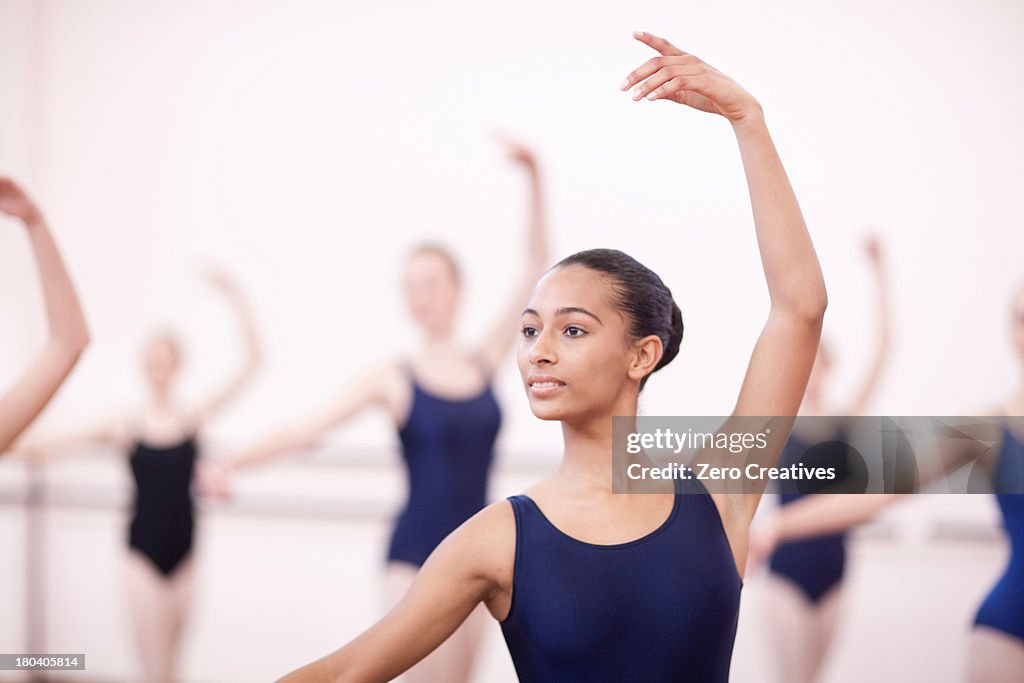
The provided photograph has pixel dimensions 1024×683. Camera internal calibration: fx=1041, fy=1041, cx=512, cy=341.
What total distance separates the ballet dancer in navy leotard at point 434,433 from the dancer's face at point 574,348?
4.90ft

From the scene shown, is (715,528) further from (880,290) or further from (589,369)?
(880,290)

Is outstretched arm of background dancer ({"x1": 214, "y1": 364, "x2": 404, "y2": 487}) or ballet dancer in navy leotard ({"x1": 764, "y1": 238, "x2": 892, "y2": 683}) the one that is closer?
outstretched arm of background dancer ({"x1": 214, "y1": 364, "x2": 404, "y2": 487})

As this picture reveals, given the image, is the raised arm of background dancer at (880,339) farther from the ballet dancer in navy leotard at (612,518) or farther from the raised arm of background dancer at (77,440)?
the raised arm of background dancer at (77,440)

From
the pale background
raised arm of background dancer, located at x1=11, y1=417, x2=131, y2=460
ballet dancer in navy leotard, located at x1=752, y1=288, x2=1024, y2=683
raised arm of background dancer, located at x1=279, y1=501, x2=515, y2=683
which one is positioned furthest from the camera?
raised arm of background dancer, located at x1=11, y1=417, x2=131, y2=460

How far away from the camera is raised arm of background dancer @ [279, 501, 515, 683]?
44.8 inches

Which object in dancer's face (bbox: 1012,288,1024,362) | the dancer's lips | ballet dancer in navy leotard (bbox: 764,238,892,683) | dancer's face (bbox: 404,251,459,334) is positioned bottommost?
ballet dancer in navy leotard (bbox: 764,238,892,683)

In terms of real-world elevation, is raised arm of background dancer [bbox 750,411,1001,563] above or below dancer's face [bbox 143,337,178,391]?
below

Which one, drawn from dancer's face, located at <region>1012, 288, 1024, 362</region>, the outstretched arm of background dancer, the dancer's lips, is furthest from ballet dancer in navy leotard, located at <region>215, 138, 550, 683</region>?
the dancer's lips

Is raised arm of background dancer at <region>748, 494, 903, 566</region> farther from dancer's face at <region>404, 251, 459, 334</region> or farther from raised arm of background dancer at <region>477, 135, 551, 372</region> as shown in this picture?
dancer's face at <region>404, 251, 459, 334</region>

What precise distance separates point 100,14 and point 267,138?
2.85 feet

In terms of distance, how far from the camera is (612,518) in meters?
1.22

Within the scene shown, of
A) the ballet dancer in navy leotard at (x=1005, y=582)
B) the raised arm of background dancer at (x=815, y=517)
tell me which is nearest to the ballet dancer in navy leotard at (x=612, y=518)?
the ballet dancer in navy leotard at (x=1005, y=582)

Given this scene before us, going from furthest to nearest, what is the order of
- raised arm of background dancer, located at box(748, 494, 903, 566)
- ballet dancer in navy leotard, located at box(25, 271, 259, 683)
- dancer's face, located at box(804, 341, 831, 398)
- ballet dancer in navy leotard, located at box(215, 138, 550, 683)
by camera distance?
ballet dancer in navy leotard, located at box(25, 271, 259, 683) → dancer's face, located at box(804, 341, 831, 398) → ballet dancer in navy leotard, located at box(215, 138, 550, 683) → raised arm of background dancer, located at box(748, 494, 903, 566)

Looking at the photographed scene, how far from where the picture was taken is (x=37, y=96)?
396 centimetres
